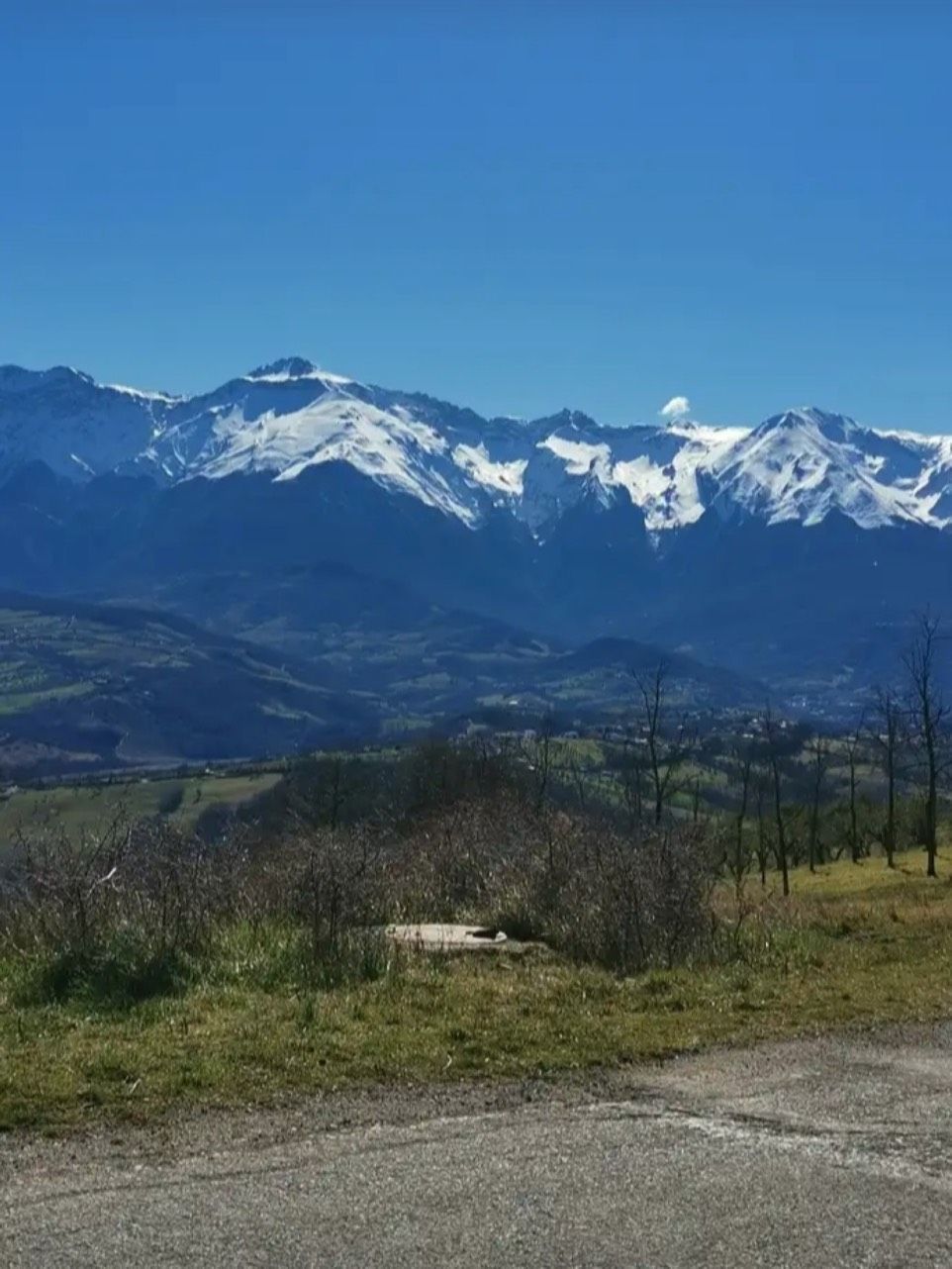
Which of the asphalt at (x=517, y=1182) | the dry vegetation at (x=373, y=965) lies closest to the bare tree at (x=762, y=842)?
the dry vegetation at (x=373, y=965)

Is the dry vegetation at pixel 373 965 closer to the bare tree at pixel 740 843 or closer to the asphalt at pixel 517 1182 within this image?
the asphalt at pixel 517 1182

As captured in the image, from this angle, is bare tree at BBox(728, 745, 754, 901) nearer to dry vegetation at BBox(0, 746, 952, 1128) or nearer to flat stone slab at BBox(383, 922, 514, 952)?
dry vegetation at BBox(0, 746, 952, 1128)

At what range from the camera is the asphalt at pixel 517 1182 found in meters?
6.64

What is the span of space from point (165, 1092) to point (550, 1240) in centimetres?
321

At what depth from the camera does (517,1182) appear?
295 inches

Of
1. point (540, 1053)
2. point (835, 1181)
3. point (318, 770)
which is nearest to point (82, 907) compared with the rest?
point (540, 1053)

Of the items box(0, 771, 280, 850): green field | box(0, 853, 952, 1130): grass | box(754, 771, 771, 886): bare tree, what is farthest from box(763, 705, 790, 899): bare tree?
box(0, 771, 280, 850): green field

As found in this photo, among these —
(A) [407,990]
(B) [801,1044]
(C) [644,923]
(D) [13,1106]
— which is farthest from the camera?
(C) [644,923]

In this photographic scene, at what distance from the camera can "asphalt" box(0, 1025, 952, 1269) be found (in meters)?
6.64

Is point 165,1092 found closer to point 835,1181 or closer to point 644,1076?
point 644,1076

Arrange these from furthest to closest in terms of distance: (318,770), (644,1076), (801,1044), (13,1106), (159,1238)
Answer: (318,770) < (801,1044) < (644,1076) < (13,1106) < (159,1238)

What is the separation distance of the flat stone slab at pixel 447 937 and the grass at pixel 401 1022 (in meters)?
0.34

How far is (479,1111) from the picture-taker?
29.0ft

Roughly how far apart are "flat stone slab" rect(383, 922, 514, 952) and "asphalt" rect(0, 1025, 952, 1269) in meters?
5.22
